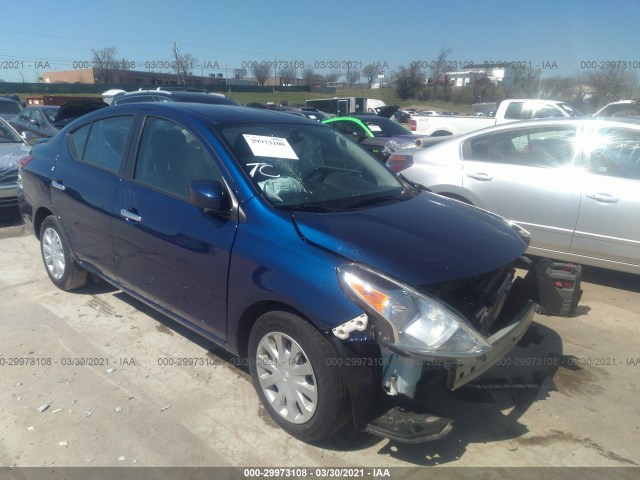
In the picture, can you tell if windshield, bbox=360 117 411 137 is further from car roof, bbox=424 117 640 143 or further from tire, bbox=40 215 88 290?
tire, bbox=40 215 88 290

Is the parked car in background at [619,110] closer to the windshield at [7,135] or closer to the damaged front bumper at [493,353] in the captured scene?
the damaged front bumper at [493,353]

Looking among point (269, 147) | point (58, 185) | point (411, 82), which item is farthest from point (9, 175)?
point (411, 82)

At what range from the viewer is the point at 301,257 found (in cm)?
257

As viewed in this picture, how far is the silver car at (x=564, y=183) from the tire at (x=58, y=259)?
3.68 metres

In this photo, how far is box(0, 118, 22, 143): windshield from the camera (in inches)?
304

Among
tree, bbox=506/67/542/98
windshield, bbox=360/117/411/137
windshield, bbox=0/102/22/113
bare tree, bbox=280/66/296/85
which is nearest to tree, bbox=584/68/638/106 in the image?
tree, bbox=506/67/542/98

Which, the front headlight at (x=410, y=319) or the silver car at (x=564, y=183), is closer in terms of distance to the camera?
the front headlight at (x=410, y=319)

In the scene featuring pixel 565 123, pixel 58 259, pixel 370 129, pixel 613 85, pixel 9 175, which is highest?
pixel 613 85

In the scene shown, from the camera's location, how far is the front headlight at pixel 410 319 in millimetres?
2322

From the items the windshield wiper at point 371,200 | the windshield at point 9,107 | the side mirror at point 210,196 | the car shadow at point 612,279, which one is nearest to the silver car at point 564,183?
the car shadow at point 612,279

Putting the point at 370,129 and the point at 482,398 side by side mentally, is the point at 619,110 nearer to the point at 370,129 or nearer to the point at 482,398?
the point at 370,129

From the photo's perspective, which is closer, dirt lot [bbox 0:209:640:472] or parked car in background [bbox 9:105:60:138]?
dirt lot [bbox 0:209:640:472]

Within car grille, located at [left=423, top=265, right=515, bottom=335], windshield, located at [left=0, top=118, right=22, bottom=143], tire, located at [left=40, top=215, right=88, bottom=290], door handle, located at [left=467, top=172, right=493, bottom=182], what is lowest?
tire, located at [left=40, top=215, right=88, bottom=290]

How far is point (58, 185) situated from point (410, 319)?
3.37 metres
